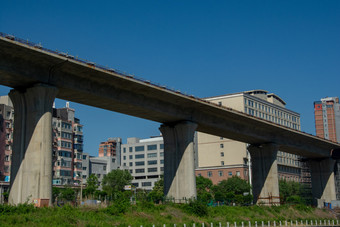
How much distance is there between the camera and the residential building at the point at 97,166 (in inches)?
5650

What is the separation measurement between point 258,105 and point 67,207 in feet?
394

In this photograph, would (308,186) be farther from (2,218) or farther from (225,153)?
(2,218)

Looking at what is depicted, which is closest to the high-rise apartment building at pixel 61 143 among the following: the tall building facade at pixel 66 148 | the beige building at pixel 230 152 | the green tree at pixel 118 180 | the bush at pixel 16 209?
the tall building facade at pixel 66 148

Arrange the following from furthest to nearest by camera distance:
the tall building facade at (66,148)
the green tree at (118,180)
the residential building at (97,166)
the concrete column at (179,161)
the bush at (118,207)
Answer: the residential building at (97,166) < the green tree at (118,180) < the tall building facade at (66,148) < the concrete column at (179,161) < the bush at (118,207)

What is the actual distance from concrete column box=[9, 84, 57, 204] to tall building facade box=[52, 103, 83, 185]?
217 feet

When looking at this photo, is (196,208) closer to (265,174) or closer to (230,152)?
(265,174)

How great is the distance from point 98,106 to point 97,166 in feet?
341

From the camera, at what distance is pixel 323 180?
10294cm

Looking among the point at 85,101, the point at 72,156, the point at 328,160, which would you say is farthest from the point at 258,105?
the point at 85,101

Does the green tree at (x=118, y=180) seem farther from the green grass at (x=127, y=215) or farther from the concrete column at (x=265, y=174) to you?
the green grass at (x=127, y=215)

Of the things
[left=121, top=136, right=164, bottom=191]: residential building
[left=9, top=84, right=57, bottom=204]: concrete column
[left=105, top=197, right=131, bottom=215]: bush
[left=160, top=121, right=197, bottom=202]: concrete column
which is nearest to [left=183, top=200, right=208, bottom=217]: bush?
[left=160, top=121, right=197, bottom=202]: concrete column

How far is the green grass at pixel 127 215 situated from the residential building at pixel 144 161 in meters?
106

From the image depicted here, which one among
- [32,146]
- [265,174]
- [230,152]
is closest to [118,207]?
[32,146]

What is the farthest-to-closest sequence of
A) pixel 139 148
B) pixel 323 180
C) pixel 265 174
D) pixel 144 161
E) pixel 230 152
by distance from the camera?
pixel 139 148
pixel 144 161
pixel 230 152
pixel 323 180
pixel 265 174
